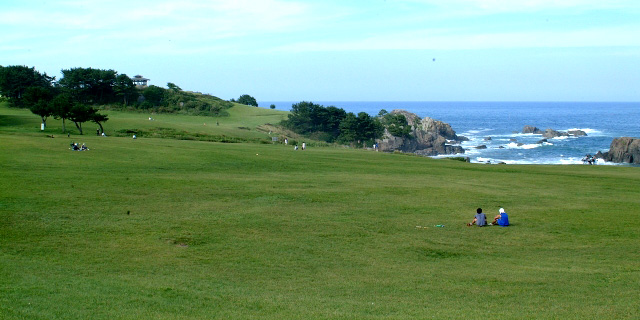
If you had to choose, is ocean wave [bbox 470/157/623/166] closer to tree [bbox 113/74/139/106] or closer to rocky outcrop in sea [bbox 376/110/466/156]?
rocky outcrop in sea [bbox 376/110/466/156]

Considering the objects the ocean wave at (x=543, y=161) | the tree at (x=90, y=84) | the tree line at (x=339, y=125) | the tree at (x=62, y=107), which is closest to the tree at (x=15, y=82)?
the tree at (x=90, y=84)

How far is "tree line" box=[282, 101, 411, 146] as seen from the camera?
392ft

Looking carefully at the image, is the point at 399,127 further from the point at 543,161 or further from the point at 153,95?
the point at 153,95

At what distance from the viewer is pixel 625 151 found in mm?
99312

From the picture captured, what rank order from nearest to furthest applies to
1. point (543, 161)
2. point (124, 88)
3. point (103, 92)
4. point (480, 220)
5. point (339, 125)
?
point (480, 220)
point (543, 161)
point (339, 125)
point (124, 88)
point (103, 92)

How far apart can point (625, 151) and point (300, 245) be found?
95.4 m

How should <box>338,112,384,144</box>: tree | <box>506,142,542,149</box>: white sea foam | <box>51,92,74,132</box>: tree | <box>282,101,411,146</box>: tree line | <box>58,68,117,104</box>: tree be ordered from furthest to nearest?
<box>506,142,542,149</box>: white sea foam, <box>58,68,117,104</box>: tree, <box>282,101,411,146</box>: tree line, <box>338,112,384,144</box>: tree, <box>51,92,74,132</box>: tree

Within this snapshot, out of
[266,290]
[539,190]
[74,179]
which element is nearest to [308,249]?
[266,290]

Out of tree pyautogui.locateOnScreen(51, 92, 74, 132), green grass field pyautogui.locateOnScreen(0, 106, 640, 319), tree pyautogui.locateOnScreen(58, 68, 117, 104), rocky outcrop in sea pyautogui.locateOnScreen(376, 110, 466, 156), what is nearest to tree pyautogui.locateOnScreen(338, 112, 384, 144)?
rocky outcrop in sea pyautogui.locateOnScreen(376, 110, 466, 156)

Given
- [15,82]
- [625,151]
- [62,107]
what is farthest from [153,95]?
[625,151]

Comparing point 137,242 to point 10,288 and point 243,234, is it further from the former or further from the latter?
point 10,288

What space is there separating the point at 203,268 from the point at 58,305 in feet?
17.4

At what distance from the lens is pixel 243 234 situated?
23359 millimetres

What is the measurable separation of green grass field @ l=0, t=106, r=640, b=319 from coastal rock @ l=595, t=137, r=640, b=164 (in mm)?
62922
